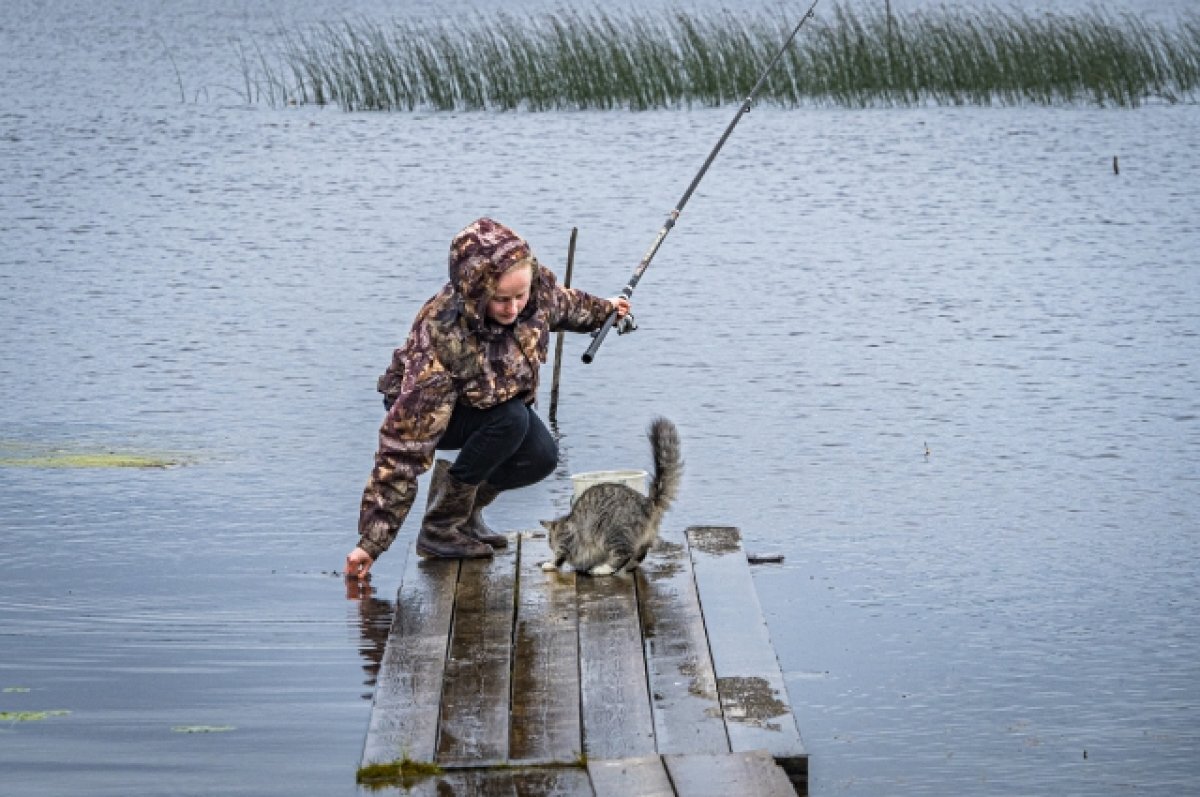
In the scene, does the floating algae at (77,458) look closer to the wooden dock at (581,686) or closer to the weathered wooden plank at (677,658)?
the wooden dock at (581,686)

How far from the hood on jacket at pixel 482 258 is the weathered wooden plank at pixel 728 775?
1.65 meters

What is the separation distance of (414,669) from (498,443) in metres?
1.13

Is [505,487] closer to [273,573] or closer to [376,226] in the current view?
[273,573]

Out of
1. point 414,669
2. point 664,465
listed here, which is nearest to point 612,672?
point 414,669

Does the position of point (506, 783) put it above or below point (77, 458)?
above

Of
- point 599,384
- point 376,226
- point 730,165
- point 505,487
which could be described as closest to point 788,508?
point 505,487

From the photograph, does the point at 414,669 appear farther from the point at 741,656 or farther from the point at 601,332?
the point at 601,332

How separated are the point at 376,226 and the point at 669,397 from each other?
6131mm

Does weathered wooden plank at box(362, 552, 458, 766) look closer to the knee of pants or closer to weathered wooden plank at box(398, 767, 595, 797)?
weathered wooden plank at box(398, 767, 595, 797)

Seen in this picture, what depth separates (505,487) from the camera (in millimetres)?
6188

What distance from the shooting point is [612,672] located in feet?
16.1

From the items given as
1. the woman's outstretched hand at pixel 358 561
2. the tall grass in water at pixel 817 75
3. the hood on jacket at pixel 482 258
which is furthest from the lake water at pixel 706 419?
the tall grass in water at pixel 817 75

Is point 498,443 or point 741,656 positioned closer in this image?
point 741,656

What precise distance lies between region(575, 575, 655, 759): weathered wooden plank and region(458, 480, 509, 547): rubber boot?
1.52 feet
